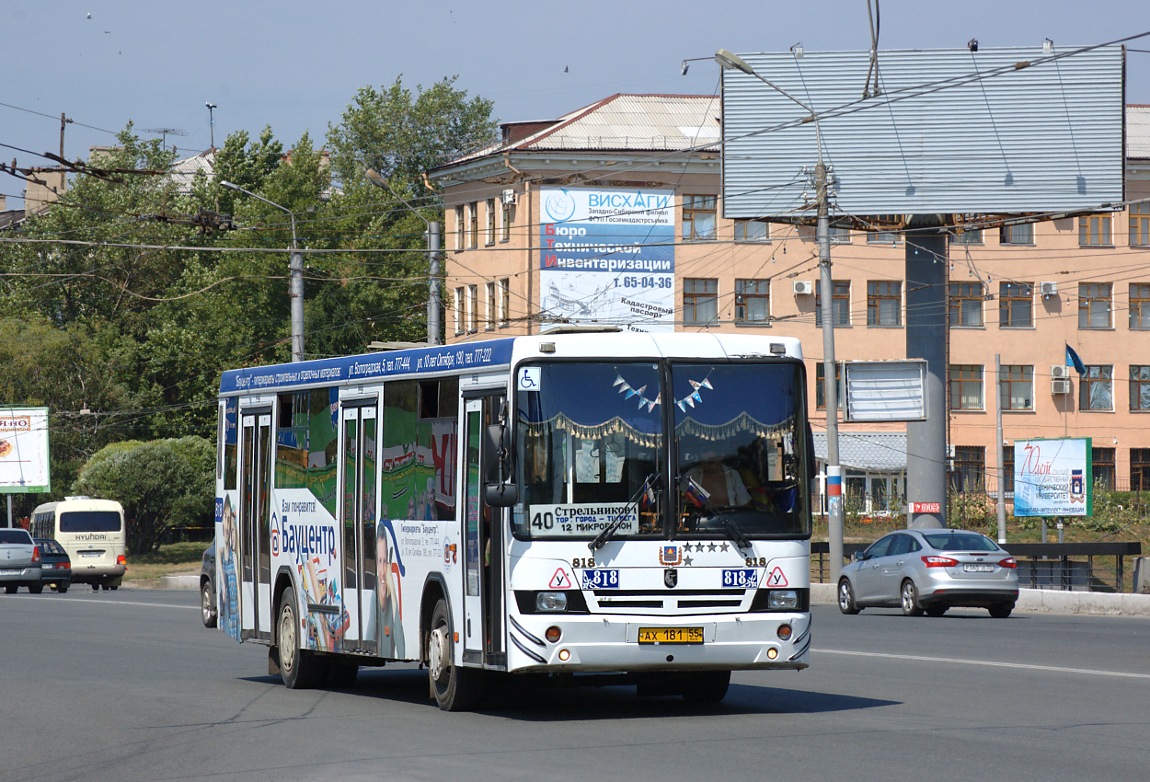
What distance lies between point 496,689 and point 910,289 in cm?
3735

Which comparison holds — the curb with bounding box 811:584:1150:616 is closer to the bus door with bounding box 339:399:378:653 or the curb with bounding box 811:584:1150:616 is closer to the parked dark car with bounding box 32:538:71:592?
the bus door with bounding box 339:399:378:653

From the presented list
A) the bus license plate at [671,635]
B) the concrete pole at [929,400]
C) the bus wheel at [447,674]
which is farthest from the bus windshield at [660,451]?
the concrete pole at [929,400]

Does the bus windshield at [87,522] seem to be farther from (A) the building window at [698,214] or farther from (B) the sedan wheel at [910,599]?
(B) the sedan wheel at [910,599]

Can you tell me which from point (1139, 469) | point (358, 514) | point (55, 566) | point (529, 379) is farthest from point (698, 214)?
point (529, 379)

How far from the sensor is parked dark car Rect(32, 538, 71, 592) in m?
46.9

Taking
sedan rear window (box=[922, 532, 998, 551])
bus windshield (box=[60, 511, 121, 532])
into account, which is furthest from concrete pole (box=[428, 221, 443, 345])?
bus windshield (box=[60, 511, 121, 532])

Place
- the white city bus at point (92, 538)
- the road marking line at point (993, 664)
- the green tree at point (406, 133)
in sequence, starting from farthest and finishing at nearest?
the green tree at point (406, 133)
the white city bus at point (92, 538)
the road marking line at point (993, 664)

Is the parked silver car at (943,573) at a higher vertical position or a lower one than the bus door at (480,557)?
lower

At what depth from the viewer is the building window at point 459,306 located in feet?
242

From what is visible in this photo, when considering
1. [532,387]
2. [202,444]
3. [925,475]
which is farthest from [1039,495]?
[202,444]

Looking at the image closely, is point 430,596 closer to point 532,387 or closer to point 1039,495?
point 532,387

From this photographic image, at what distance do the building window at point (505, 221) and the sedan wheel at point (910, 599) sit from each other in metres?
39.7

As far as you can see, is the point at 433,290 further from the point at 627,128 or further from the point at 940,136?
the point at 627,128

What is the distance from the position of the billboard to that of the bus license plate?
59.7 metres
